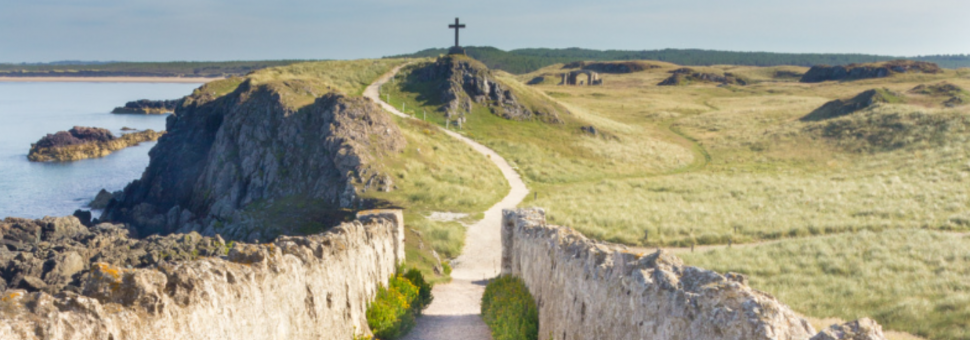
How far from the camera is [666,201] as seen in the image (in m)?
37.6

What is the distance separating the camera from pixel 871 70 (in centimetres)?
13750

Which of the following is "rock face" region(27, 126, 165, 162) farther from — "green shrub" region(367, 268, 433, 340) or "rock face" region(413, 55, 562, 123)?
"green shrub" region(367, 268, 433, 340)

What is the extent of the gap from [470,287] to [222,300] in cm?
1372

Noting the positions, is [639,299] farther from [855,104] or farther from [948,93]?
[948,93]

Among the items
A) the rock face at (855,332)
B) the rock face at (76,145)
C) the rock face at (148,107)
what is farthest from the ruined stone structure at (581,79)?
the rock face at (855,332)

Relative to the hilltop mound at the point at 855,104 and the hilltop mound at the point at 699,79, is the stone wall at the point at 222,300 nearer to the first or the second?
the hilltop mound at the point at 855,104

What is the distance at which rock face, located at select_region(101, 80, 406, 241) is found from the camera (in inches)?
1187

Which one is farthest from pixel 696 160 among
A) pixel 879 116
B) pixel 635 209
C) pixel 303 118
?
pixel 303 118

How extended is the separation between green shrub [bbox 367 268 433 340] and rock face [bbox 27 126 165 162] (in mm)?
80504

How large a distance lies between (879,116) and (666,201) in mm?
39488

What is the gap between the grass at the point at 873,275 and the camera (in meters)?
15.2

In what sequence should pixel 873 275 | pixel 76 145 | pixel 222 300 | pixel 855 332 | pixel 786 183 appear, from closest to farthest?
pixel 855 332 < pixel 222 300 < pixel 873 275 < pixel 786 183 < pixel 76 145

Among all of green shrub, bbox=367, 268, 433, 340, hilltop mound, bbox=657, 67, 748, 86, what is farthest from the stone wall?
hilltop mound, bbox=657, 67, 748, 86

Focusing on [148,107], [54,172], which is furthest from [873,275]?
[148,107]
